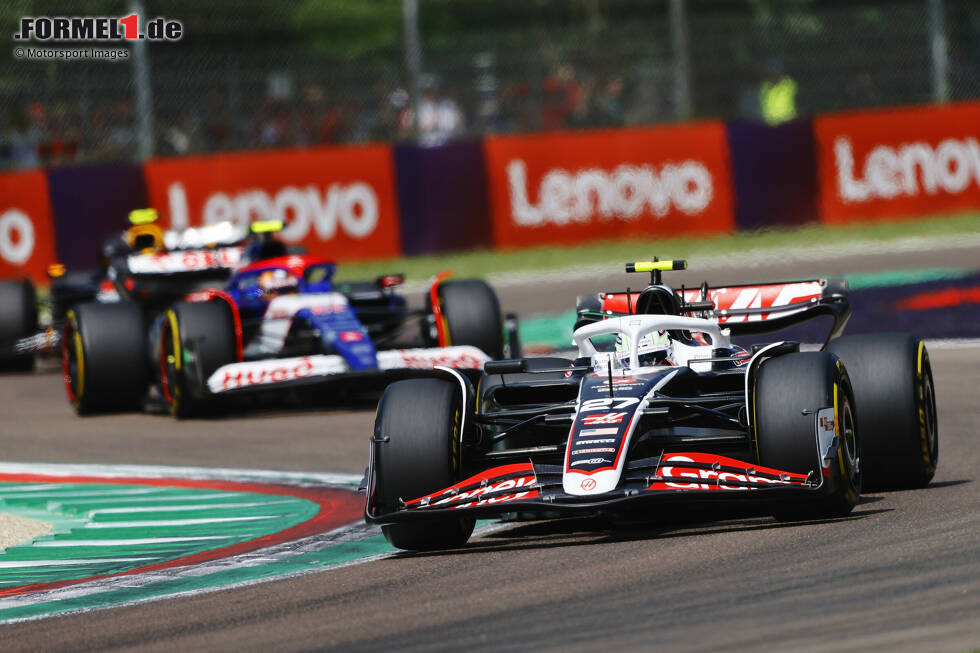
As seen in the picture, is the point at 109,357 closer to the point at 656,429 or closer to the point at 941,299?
the point at 656,429

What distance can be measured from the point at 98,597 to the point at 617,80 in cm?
1957

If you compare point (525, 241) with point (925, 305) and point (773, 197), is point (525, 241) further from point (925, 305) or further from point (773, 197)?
point (925, 305)

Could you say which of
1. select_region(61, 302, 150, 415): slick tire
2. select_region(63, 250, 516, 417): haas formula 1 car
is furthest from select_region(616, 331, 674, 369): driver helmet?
select_region(61, 302, 150, 415): slick tire

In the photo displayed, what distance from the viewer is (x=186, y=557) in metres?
8.12

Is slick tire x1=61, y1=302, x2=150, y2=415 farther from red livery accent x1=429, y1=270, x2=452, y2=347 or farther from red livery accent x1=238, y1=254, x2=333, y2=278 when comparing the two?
red livery accent x1=429, y1=270, x2=452, y2=347

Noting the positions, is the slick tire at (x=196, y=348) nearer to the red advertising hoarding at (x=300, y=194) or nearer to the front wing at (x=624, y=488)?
the front wing at (x=624, y=488)

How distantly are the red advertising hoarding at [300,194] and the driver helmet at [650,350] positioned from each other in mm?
14845

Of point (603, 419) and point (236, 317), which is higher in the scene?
point (236, 317)

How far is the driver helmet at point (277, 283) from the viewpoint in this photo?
14242mm

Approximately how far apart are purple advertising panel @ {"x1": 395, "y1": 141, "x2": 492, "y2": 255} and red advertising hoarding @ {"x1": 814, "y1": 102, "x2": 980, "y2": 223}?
15.6 ft

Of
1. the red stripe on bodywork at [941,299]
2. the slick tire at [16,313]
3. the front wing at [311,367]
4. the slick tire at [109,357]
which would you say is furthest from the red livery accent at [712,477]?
the slick tire at [16,313]

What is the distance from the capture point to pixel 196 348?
514 inches

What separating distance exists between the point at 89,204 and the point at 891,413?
631 inches

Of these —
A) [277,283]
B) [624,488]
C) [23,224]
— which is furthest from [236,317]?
[23,224]
